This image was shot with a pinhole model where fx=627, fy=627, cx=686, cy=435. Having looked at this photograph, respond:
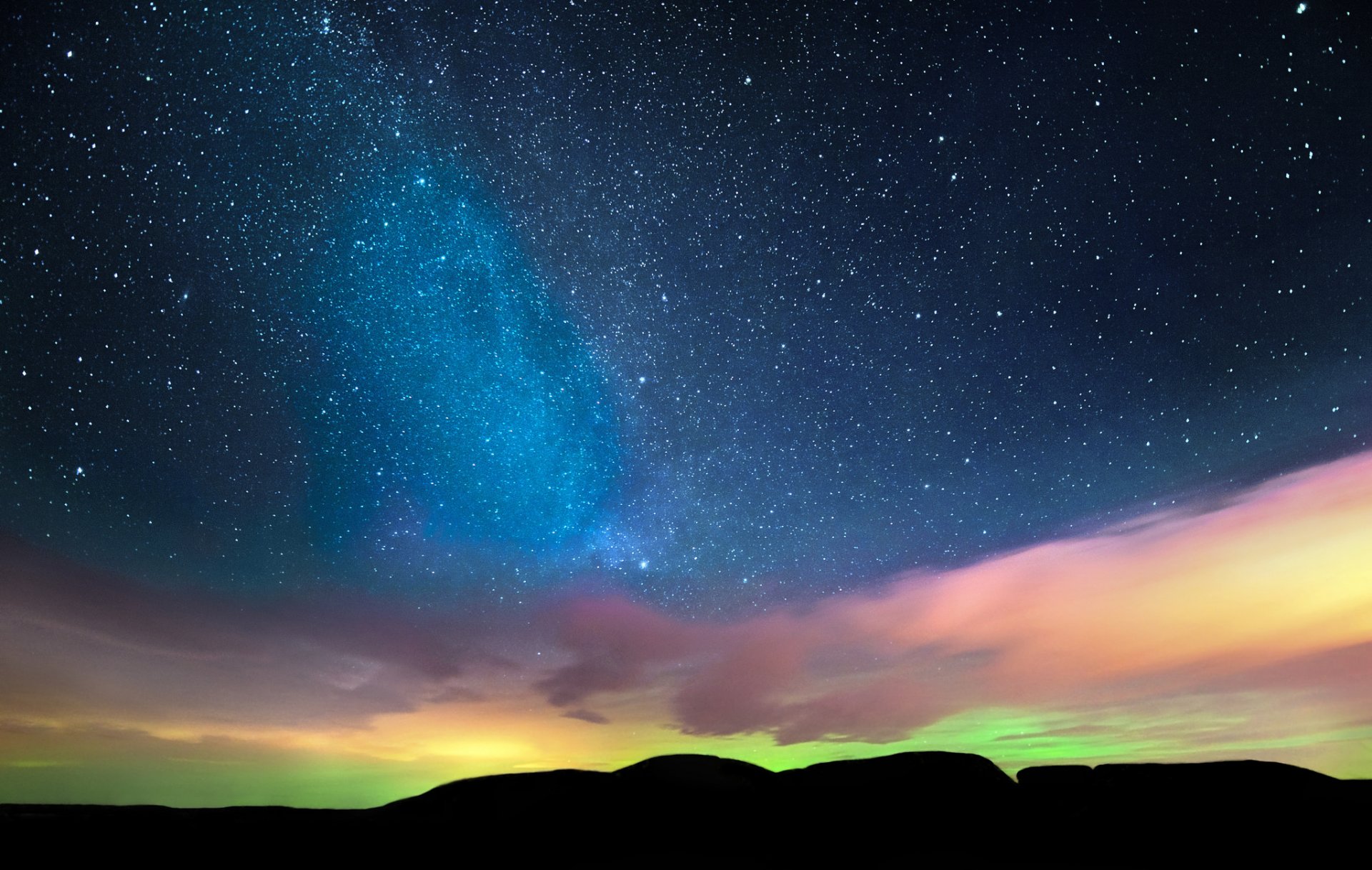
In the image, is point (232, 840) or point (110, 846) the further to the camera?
point (232, 840)

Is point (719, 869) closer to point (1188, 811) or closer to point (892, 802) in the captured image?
point (892, 802)

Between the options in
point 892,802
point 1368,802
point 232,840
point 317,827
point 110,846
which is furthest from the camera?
point 892,802

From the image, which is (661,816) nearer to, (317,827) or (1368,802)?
(317,827)

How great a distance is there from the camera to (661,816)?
6.11m

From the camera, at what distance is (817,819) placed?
20.6ft

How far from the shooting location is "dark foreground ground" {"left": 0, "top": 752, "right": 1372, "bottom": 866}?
527cm

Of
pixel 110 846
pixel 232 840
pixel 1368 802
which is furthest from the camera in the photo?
pixel 1368 802

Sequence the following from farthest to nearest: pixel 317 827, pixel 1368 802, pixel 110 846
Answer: pixel 1368 802, pixel 317 827, pixel 110 846

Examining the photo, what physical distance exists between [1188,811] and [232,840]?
8.64m

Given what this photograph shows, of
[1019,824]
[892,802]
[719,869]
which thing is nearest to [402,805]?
[719,869]

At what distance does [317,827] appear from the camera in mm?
5496

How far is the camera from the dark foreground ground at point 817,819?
527cm

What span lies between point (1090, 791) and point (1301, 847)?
1.60 meters

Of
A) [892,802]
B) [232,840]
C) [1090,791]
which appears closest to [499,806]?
[232,840]
